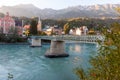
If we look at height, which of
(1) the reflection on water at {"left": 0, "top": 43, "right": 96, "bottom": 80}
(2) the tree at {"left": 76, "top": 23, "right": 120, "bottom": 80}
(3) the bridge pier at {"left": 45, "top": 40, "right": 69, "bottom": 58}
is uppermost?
(2) the tree at {"left": 76, "top": 23, "right": 120, "bottom": 80}

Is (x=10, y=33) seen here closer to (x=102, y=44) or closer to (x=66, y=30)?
(x=66, y=30)

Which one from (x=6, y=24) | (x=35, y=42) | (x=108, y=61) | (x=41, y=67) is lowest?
(x=41, y=67)

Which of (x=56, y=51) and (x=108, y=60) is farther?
(x=56, y=51)

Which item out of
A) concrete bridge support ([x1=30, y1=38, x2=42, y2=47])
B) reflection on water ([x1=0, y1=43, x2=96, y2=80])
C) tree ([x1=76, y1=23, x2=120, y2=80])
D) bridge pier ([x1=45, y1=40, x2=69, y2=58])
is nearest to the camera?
tree ([x1=76, y1=23, x2=120, y2=80])

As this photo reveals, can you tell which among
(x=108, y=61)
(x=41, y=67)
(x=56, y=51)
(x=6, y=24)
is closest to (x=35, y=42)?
(x=6, y=24)

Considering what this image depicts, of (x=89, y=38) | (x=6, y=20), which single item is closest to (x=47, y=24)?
(x=6, y=20)

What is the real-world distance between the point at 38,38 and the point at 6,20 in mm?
20508

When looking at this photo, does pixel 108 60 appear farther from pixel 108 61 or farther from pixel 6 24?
pixel 6 24

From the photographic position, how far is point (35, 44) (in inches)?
2507

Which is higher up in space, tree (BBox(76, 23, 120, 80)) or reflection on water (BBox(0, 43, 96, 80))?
tree (BBox(76, 23, 120, 80))

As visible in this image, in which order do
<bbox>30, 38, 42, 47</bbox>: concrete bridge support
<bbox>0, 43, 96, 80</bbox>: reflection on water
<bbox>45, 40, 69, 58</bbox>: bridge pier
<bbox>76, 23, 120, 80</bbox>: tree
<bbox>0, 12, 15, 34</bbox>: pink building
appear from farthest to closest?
<bbox>0, 12, 15, 34</bbox>: pink building
<bbox>30, 38, 42, 47</bbox>: concrete bridge support
<bbox>45, 40, 69, 58</bbox>: bridge pier
<bbox>0, 43, 96, 80</bbox>: reflection on water
<bbox>76, 23, 120, 80</bbox>: tree

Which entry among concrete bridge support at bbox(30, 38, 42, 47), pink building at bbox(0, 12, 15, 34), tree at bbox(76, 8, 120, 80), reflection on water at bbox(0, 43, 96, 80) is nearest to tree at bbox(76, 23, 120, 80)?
tree at bbox(76, 8, 120, 80)

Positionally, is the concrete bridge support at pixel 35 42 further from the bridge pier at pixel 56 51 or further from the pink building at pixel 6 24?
the bridge pier at pixel 56 51

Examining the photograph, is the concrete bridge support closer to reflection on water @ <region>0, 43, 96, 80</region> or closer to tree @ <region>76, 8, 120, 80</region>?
reflection on water @ <region>0, 43, 96, 80</region>
